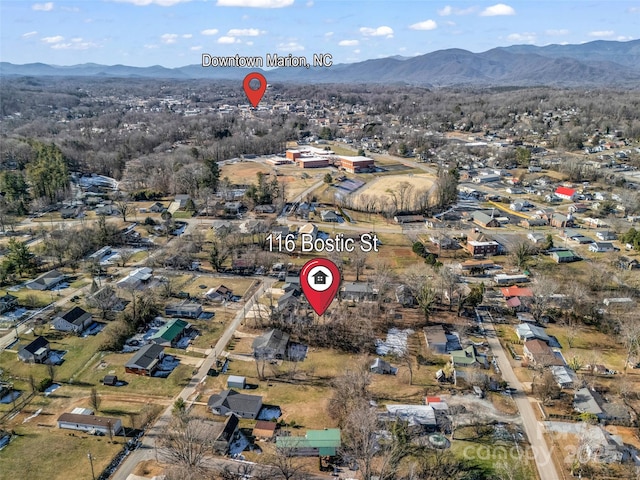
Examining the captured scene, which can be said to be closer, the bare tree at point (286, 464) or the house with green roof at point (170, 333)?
the bare tree at point (286, 464)

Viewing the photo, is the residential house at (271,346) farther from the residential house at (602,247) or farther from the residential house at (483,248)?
the residential house at (602,247)

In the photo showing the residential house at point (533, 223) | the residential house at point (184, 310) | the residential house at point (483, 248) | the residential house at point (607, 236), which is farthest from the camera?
the residential house at point (533, 223)

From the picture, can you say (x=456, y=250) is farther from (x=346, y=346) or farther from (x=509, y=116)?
(x=509, y=116)

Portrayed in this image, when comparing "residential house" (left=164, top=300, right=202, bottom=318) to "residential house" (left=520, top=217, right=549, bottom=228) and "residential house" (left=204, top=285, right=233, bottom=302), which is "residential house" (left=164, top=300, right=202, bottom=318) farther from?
Answer: "residential house" (left=520, top=217, right=549, bottom=228)

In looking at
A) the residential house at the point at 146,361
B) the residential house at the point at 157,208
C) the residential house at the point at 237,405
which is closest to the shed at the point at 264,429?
the residential house at the point at 237,405

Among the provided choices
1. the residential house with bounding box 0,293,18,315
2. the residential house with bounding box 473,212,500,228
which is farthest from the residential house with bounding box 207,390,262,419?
the residential house with bounding box 473,212,500,228

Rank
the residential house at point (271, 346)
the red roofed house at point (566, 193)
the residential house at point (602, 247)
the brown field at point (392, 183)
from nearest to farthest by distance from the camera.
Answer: the residential house at point (271, 346)
the residential house at point (602, 247)
the red roofed house at point (566, 193)
the brown field at point (392, 183)

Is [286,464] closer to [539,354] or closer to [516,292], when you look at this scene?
[539,354]

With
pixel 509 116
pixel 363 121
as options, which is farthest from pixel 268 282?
pixel 509 116
